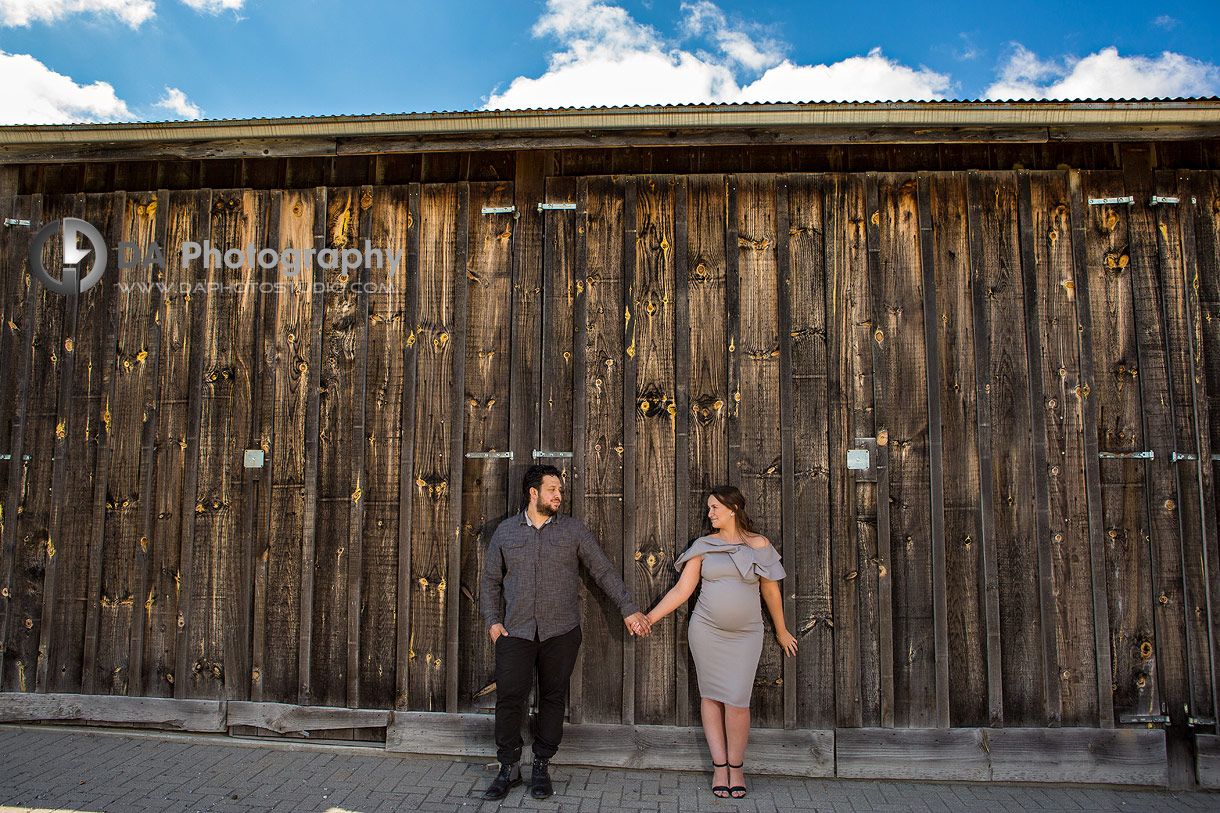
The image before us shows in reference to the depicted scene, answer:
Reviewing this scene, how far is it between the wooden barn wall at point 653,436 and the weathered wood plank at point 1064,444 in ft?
0.06

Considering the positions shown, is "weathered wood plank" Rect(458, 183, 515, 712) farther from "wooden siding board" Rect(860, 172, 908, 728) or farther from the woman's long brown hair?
"wooden siding board" Rect(860, 172, 908, 728)

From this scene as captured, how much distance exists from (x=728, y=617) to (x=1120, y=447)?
8.39 ft

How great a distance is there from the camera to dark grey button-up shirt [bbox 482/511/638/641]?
11.6 ft

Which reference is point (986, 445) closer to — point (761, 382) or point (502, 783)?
point (761, 382)

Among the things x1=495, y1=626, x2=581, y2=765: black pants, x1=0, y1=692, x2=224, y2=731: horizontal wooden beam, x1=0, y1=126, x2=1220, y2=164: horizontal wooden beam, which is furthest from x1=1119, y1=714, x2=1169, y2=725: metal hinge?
x1=0, y1=692, x2=224, y2=731: horizontal wooden beam

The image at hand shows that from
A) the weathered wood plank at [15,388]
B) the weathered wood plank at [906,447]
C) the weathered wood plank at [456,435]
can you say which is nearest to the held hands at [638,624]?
the weathered wood plank at [456,435]

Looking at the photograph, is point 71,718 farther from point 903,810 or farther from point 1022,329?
point 1022,329

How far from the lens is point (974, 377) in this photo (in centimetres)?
392

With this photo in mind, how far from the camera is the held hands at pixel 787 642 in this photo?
146 inches

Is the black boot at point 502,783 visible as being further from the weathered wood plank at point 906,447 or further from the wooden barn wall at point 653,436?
the weathered wood plank at point 906,447

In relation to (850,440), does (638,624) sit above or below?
below

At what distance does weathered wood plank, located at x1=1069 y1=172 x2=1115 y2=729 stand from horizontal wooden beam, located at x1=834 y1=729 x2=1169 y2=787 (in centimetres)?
17

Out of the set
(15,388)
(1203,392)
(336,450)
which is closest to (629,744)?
(336,450)

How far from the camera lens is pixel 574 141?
3.99 metres
